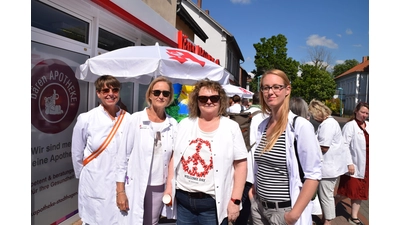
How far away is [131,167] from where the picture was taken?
8.57 feet

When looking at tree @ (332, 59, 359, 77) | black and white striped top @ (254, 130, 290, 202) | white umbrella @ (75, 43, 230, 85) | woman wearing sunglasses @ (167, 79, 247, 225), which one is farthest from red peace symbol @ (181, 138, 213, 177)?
tree @ (332, 59, 359, 77)

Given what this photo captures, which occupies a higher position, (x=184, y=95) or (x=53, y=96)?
(x=184, y=95)

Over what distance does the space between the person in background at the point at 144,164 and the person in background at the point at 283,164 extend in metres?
0.99

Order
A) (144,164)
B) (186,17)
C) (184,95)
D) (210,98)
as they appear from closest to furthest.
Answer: (210,98)
(144,164)
(184,95)
(186,17)

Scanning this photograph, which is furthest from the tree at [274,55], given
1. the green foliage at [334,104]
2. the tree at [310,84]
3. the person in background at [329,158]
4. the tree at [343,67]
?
the tree at [343,67]

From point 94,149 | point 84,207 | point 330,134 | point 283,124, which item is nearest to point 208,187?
point 283,124

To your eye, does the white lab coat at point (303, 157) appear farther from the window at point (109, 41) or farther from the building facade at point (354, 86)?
the building facade at point (354, 86)

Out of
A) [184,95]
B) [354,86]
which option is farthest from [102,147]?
[354,86]

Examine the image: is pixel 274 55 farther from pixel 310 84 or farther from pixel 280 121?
pixel 280 121

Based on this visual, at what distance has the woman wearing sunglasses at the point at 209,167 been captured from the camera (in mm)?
2129

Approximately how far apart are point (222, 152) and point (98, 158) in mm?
1459

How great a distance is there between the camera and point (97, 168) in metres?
2.80

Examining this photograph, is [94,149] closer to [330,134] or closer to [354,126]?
[330,134]
